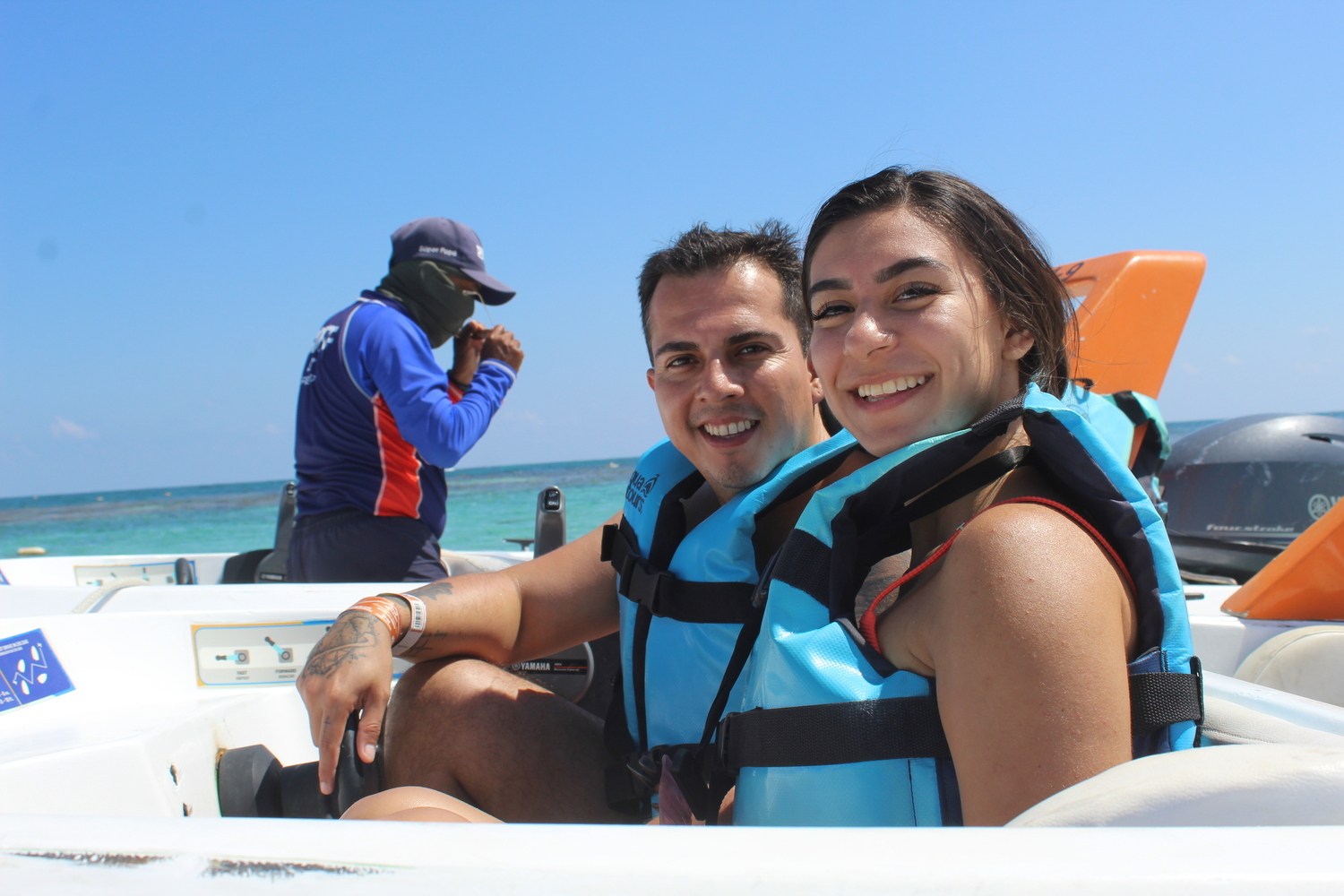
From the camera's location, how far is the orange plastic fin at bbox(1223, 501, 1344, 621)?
218 cm

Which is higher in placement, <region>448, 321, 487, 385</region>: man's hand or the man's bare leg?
<region>448, 321, 487, 385</region>: man's hand

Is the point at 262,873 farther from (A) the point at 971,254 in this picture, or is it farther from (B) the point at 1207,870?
(A) the point at 971,254

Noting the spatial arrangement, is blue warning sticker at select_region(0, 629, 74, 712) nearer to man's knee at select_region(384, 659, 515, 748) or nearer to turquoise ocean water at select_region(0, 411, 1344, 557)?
man's knee at select_region(384, 659, 515, 748)

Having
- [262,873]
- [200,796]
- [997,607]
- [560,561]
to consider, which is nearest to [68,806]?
[200,796]

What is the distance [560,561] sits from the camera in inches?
81.3

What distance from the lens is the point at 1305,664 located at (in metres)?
1.81

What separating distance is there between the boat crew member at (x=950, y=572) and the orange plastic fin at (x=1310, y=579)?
121cm

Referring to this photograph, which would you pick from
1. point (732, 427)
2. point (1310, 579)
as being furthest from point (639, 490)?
→ point (1310, 579)

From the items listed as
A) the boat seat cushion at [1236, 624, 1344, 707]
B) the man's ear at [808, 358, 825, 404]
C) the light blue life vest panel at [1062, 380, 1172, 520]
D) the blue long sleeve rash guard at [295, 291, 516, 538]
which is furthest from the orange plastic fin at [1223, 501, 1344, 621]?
the blue long sleeve rash guard at [295, 291, 516, 538]

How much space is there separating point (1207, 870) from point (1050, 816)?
0.45ft

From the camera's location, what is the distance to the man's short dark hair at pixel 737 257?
1865 millimetres

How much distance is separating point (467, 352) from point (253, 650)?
140cm

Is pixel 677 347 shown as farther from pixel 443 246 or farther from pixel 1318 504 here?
pixel 1318 504

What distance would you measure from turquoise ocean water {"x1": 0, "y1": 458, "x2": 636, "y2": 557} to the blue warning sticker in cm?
852
